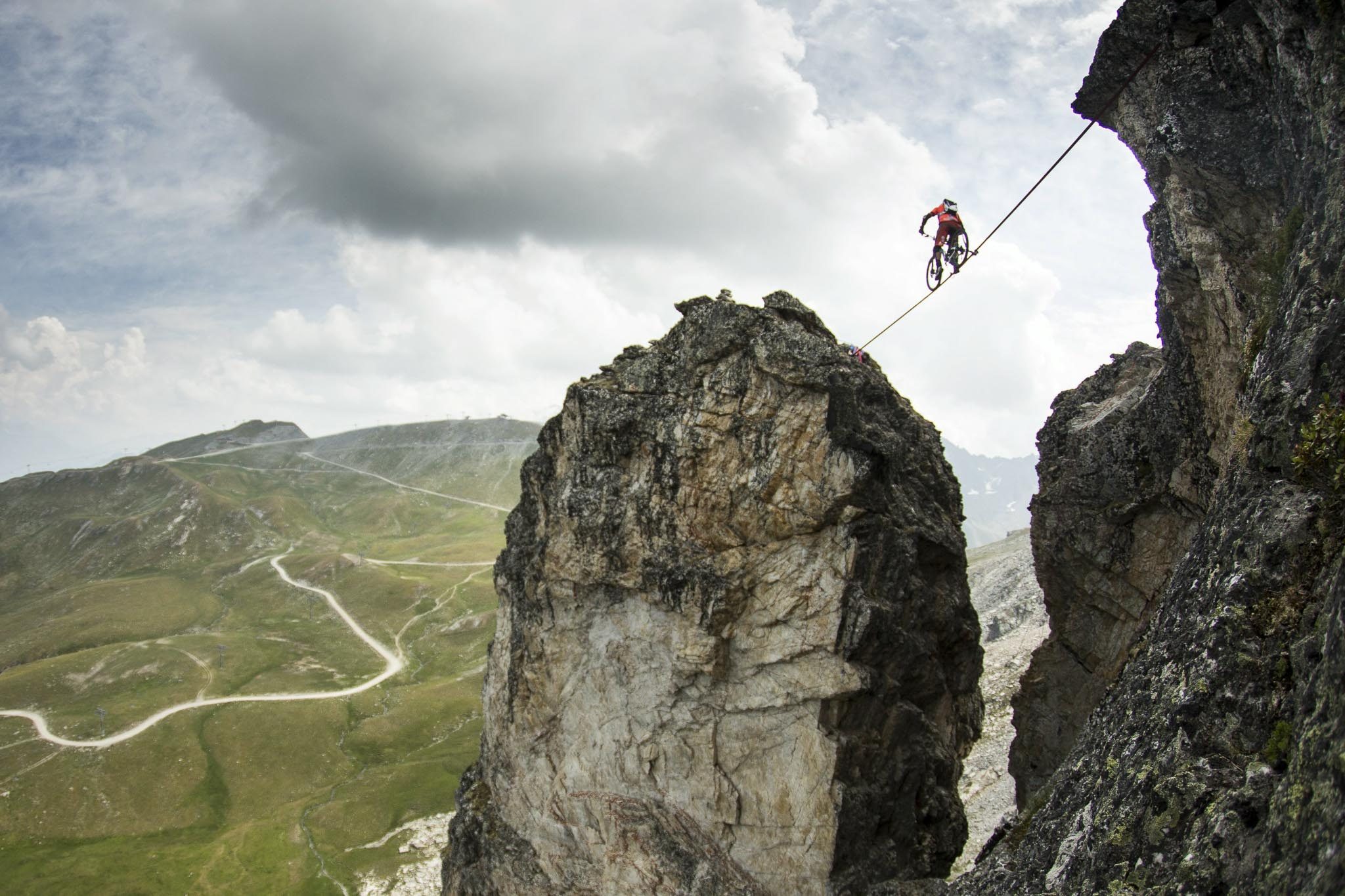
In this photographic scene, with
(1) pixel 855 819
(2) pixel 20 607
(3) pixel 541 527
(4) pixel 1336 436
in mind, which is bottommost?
(2) pixel 20 607

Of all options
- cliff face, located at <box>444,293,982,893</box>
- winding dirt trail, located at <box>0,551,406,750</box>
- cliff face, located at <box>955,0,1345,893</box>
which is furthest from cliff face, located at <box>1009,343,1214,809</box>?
winding dirt trail, located at <box>0,551,406,750</box>

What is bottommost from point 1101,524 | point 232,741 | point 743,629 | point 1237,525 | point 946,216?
point 232,741

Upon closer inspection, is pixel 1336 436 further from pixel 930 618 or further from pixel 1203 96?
pixel 930 618

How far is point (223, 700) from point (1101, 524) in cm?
14387

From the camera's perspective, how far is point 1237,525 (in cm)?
1418

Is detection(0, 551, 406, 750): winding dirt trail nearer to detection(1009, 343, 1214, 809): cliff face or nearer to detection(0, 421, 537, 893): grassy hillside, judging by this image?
detection(0, 421, 537, 893): grassy hillside

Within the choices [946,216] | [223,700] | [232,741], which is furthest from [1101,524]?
[223,700]

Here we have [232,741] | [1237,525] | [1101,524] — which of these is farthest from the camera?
[232,741]

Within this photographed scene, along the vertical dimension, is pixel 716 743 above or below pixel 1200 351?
below

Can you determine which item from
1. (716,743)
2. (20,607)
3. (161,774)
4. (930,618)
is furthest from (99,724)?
(930,618)

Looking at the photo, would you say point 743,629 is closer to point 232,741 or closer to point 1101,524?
point 1101,524

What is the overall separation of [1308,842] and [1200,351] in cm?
1749

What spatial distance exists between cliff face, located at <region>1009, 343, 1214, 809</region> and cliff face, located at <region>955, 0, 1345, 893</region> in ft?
9.64

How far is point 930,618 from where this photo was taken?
3116 centimetres
